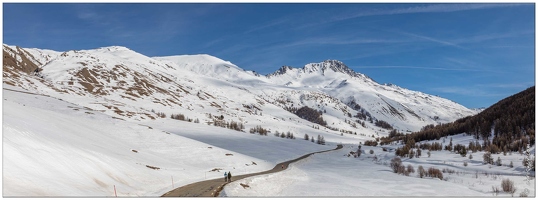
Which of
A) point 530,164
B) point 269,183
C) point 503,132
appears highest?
point 503,132

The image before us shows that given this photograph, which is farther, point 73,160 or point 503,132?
point 503,132

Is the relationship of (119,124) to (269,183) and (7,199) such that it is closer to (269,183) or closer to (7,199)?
(269,183)

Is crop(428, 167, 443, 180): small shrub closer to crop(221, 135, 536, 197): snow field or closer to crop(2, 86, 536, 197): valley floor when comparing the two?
crop(221, 135, 536, 197): snow field

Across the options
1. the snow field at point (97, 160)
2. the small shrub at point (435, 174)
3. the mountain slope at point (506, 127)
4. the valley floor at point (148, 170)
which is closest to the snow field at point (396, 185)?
the valley floor at point (148, 170)

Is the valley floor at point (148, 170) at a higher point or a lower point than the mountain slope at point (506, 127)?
lower

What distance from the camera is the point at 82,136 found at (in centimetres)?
7469

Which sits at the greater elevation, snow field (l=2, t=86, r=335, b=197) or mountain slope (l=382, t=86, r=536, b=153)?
mountain slope (l=382, t=86, r=536, b=153)

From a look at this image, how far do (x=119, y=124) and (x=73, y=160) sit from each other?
67.7 meters

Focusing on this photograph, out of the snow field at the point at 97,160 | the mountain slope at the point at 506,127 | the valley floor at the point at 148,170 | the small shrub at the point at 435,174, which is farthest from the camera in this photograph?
the mountain slope at the point at 506,127

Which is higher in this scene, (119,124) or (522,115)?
(522,115)

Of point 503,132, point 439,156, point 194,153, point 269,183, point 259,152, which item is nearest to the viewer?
point 269,183

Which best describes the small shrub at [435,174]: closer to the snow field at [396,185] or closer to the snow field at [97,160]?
the snow field at [396,185]

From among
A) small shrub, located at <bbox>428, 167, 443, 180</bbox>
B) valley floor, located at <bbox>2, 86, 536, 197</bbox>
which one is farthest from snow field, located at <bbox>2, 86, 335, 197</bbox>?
small shrub, located at <bbox>428, 167, 443, 180</bbox>

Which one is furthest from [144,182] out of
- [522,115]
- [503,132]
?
[522,115]
